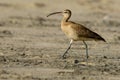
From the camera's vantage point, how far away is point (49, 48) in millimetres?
19734

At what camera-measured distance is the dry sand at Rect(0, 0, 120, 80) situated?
15000 millimetres

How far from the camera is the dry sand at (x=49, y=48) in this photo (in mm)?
15000

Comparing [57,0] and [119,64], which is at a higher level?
[57,0]

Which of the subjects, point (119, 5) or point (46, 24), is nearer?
point (46, 24)

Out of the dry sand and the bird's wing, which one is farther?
the bird's wing

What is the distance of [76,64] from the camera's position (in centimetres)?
1655

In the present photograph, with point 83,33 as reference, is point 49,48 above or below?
below

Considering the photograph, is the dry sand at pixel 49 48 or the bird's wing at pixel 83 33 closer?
the dry sand at pixel 49 48

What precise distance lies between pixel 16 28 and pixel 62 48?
574 cm

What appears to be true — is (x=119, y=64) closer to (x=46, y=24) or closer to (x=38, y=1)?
(x=46, y=24)

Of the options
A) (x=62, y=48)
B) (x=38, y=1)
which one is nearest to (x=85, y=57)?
(x=62, y=48)

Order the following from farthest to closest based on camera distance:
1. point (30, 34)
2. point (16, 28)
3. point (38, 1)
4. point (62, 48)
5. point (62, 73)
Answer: point (38, 1), point (16, 28), point (30, 34), point (62, 48), point (62, 73)

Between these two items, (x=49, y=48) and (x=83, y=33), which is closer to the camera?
(x=83, y=33)

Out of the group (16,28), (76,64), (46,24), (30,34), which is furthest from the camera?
(46,24)
